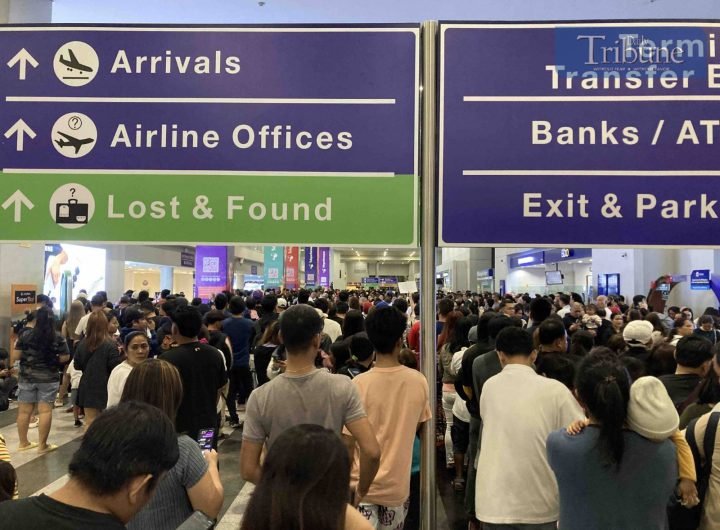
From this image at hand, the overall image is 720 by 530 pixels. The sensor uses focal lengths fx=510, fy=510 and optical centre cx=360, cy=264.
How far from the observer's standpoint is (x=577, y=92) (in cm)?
212

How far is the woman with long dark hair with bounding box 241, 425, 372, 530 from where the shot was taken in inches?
38.7

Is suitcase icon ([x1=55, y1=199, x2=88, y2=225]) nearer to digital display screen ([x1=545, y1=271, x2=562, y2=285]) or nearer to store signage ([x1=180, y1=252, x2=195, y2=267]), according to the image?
store signage ([x1=180, y1=252, x2=195, y2=267])

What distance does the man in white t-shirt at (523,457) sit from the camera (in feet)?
7.04

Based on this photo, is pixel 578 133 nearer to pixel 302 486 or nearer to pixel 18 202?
pixel 302 486

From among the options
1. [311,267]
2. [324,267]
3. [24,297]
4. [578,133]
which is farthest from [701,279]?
[324,267]

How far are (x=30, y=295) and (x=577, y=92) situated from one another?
951cm

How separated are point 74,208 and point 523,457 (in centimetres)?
219

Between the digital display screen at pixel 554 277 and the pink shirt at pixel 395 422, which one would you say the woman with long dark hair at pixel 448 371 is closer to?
the pink shirt at pixel 395 422

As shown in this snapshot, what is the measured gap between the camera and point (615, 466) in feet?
5.68

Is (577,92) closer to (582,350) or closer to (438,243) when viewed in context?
(438,243)

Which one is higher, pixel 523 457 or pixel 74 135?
pixel 74 135

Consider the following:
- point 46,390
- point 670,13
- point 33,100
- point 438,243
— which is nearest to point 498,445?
point 438,243

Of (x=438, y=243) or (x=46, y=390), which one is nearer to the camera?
(x=438, y=243)

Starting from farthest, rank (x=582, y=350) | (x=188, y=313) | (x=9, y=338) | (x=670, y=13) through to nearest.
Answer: (x=670, y=13)
(x=9, y=338)
(x=582, y=350)
(x=188, y=313)
